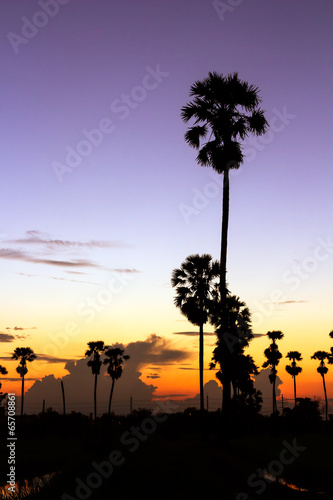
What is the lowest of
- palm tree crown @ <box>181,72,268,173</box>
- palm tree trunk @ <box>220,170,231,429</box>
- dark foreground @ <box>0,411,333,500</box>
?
dark foreground @ <box>0,411,333,500</box>

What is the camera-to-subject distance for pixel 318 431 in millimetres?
66688

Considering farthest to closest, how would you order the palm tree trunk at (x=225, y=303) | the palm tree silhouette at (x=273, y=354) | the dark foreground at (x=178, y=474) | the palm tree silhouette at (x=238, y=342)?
the palm tree silhouette at (x=273, y=354)
the palm tree silhouette at (x=238, y=342)
the palm tree trunk at (x=225, y=303)
the dark foreground at (x=178, y=474)

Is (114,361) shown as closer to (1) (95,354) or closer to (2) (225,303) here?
(1) (95,354)

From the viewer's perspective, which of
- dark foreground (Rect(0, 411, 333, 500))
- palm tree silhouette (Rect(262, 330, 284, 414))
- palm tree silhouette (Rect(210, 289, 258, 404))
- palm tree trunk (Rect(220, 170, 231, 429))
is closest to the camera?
dark foreground (Rect(0, 411, 333, 500))

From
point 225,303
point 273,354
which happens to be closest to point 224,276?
point 225,303

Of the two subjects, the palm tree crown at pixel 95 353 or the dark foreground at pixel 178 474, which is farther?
the palm tree crown at pixel 95 353

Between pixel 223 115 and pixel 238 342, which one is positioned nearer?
pixel 223 115

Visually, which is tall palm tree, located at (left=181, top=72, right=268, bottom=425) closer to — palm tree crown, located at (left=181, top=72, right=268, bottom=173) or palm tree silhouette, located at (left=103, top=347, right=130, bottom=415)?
palm tree crown, located at (left=181, top=72, right=268, bottom=173)

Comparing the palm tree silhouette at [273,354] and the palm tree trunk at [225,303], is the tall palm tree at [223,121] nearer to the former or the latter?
the palm tree trunk at [225,303]

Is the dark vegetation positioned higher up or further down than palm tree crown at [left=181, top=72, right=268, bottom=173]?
further down

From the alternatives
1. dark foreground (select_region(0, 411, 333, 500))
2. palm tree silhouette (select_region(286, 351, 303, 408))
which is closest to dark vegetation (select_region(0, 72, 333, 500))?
dark foreground (select_region(0, 411, 333, 500))

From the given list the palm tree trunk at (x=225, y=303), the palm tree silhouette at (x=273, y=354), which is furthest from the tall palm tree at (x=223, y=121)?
the palm tree silhouette at (x=273, y=354)

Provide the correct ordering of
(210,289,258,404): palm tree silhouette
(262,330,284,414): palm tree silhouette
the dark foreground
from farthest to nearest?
(262,330,284,414): palm tree silhouette, (210,289,258,404): palm tree silhouette, the dark foreground

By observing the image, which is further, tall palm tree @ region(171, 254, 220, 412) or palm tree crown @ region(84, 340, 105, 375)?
palm tree crown @ region(84, 340, 105, 375)
